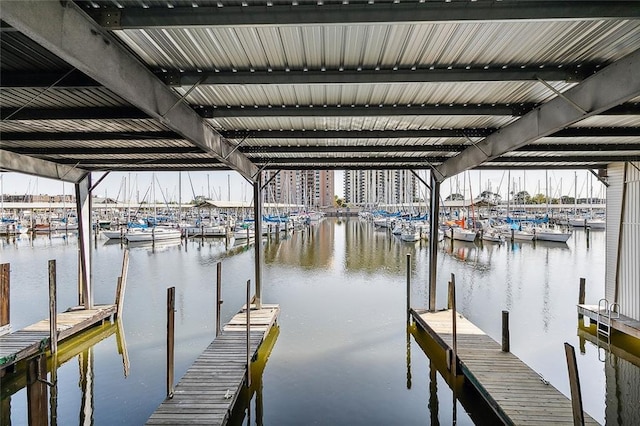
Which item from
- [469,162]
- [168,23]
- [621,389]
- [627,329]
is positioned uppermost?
[168,23]

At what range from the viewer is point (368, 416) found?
792cm

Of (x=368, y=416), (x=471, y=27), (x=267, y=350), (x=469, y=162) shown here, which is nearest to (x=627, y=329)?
(x=469, y=162)

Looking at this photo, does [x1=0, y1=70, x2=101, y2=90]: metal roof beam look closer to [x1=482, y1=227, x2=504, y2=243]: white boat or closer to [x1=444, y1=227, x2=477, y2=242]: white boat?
[x1=444, y1=227, x2=477, y2=242]: white boat

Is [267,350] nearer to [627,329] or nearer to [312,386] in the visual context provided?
[312,386]

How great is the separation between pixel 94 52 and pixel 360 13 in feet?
7.82

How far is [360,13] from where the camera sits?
11.2 ft

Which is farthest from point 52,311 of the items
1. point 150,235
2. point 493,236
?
point 493,236

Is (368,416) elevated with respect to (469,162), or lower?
lower

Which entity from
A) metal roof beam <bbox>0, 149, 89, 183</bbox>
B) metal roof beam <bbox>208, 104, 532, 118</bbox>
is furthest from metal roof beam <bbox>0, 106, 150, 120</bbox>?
metal roof beam <bbox>0, 149, 89, 183</bbox>

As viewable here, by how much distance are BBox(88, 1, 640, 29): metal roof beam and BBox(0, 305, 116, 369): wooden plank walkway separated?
8.89 m

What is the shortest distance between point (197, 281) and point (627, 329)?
19.3m

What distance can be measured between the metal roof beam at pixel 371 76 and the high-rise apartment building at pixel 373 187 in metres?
110

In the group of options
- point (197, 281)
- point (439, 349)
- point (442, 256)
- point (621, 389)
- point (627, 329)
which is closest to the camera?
point (621, 389)

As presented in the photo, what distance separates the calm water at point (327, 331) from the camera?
8367 millimetres
